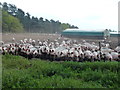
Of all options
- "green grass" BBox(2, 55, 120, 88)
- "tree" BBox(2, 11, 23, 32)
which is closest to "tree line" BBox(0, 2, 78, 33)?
"tree" BBox(2, 11, 23, 32)

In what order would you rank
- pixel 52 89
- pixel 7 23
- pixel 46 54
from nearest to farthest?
pixel 52 89 → pixel 46 54 → pixel 7 23

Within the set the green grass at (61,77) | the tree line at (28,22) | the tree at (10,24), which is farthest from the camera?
the tree line at (28,22)

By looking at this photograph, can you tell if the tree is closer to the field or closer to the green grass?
the green grass

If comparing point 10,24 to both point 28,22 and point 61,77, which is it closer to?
point 28,22

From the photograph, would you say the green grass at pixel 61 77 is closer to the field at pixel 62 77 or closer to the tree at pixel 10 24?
the field at pixel 62 77

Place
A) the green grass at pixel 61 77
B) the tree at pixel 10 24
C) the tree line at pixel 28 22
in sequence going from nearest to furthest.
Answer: the green grass at pixel 61 77
the tree at pixel 10 24
the tree line at pixel 28 22

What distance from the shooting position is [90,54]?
1203 cm

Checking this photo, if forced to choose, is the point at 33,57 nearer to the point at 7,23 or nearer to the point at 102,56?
the point at 102,56

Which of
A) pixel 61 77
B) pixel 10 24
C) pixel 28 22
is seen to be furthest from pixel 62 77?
pixel 28 22

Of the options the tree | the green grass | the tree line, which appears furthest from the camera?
the tree line

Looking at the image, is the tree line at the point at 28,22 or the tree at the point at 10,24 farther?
the tree line at the point at 28,22

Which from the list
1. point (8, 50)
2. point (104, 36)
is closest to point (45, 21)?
point (104, 36)

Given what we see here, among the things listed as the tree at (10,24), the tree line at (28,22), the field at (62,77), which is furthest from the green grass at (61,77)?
the tree line at (28,22)

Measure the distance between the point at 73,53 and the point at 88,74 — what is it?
213 inches
